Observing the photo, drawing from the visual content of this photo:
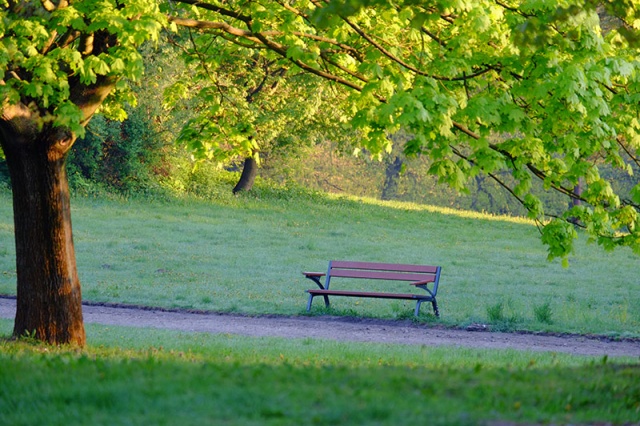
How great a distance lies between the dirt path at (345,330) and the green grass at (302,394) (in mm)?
4820

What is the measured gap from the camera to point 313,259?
22016mm

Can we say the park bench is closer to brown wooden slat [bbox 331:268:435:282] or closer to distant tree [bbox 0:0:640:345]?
brown wooden slat [bbox 331:268:435:282]

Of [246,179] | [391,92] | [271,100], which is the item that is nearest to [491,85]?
[391,92]

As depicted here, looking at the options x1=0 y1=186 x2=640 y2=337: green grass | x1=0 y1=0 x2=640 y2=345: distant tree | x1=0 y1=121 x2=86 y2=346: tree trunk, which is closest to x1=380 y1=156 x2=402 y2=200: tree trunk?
x1=0 y1=186 x2=640 y2=337: green grass

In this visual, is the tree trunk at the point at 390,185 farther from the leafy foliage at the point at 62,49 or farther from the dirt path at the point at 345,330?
the leafy foliage at the point at 62,49

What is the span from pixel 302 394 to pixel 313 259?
16.9 metres

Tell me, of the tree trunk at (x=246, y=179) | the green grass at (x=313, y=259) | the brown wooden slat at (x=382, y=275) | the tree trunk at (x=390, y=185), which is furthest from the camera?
the tree trunk at (x=390, y=185)

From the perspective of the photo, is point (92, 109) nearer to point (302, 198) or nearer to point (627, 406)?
point (627, 406)

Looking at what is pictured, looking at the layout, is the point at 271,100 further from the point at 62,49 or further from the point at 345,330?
the point at 62,49

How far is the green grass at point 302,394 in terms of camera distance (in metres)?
4.75

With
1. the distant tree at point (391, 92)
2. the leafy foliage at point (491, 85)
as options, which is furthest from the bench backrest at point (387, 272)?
the distant tree at point (391, 92)

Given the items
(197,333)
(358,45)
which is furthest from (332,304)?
(358,45)

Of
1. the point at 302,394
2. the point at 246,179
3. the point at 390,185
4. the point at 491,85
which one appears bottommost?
the point at 302,394

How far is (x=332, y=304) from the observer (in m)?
15.4
